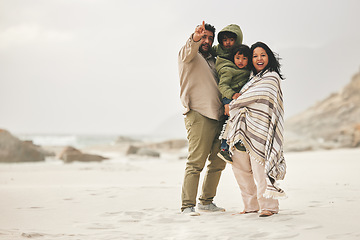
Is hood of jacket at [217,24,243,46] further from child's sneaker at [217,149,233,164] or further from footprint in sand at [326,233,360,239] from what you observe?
footprint in sand at [326,233,360,239]

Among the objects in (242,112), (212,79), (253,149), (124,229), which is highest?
(212,79)

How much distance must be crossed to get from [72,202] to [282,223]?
2.71 m

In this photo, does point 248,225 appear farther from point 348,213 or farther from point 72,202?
point 72,202

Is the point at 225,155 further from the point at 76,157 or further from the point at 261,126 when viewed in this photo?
the point at 76,157

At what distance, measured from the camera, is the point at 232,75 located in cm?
392

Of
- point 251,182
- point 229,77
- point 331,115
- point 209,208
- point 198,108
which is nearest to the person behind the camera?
point 229,77

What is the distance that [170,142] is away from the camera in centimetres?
2264

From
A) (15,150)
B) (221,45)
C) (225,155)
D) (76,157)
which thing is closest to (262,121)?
(225,155)

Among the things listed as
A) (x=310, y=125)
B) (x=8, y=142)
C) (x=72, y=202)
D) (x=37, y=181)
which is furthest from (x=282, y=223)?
(x=310, y=125)

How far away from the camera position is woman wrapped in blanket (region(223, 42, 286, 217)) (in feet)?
12.2

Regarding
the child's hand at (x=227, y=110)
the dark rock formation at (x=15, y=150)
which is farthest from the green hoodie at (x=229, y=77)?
the dark rock formation at (x=15, y=150)

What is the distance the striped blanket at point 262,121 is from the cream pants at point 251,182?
0.09 meters

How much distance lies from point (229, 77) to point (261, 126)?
1.80 feet

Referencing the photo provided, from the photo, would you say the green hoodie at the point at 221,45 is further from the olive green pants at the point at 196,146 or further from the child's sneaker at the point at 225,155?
the child's sneaker at the point at 225,155
